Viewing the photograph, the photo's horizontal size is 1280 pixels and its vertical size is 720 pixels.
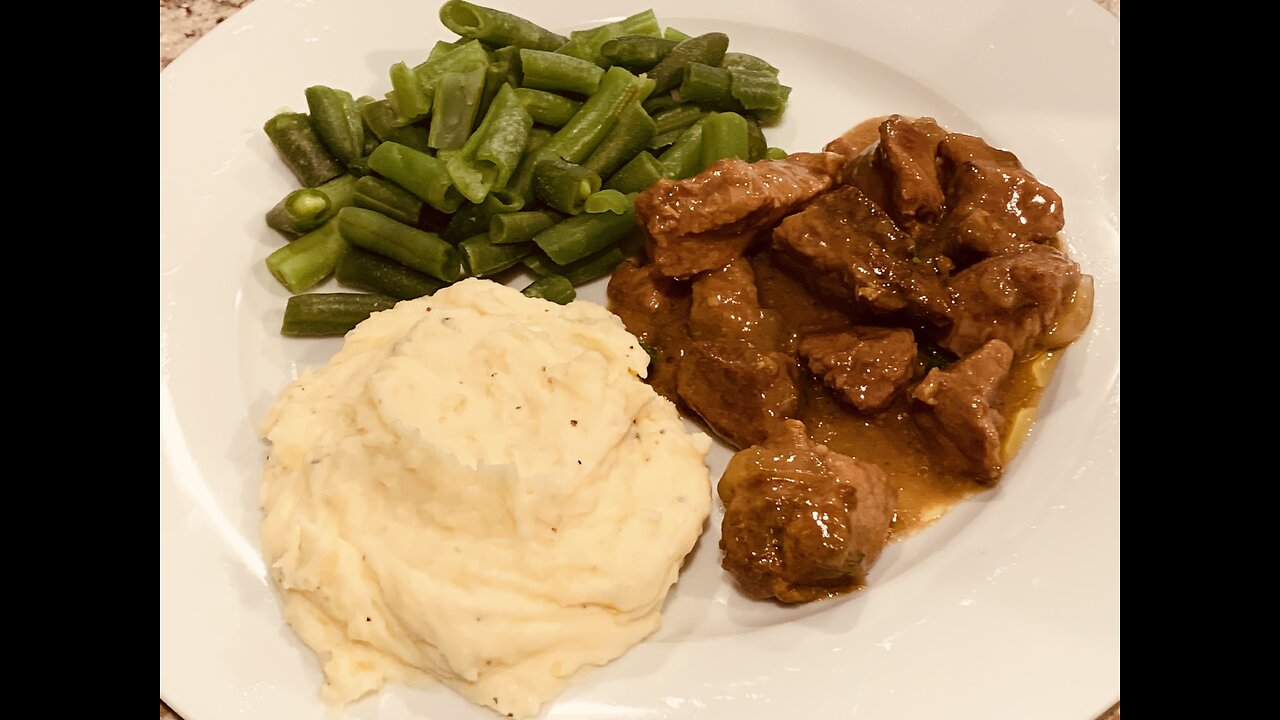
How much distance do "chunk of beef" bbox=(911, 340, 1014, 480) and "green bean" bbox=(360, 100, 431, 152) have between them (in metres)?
2.81

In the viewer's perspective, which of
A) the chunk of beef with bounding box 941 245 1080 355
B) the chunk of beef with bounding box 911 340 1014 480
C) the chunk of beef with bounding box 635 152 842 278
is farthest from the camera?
the chunk of beef with bounding box 635 152 842 278

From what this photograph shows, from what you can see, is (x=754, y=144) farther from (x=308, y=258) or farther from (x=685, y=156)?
(x=308, y=258)

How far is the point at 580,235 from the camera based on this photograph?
14.8ft

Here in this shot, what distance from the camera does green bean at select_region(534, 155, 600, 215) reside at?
4.46 metres

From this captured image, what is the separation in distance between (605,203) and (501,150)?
59cm

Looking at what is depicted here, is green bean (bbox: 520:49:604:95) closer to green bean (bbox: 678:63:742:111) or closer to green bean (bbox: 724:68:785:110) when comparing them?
green bean (bbox: 678:63:742:111)

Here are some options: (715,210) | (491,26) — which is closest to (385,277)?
(491,26)

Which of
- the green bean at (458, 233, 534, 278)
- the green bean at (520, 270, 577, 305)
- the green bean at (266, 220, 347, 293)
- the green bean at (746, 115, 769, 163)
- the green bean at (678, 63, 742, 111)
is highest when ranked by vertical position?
the green bean at (678, 63, 742, 111)

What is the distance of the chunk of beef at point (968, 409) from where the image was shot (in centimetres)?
387

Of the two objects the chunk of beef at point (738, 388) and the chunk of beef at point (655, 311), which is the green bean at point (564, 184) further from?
the chunk of beef at point (738, 388)

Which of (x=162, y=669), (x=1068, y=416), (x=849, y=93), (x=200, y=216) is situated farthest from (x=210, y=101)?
(x=1068, y=416)

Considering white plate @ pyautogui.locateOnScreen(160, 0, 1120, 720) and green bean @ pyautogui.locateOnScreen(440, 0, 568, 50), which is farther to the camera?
green bean @ pyautogui.locateOnScreen(440, 0, 568, 50)

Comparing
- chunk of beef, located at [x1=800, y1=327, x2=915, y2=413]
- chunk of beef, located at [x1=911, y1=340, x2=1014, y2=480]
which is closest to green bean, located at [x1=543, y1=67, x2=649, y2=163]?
chunk of beef, located at [x1=800, y1=327, x2=915, y2=413]

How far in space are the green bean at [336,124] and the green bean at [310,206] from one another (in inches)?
5.8
